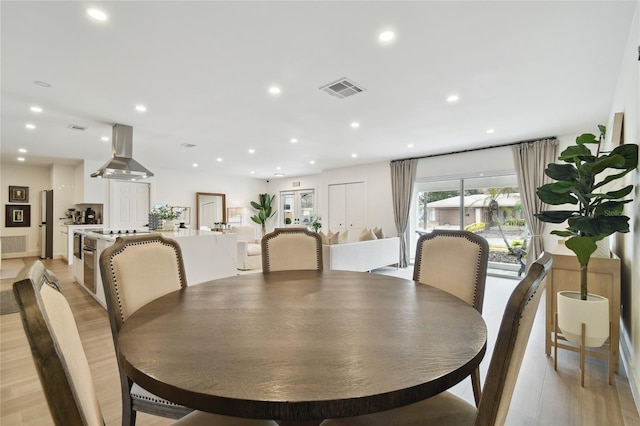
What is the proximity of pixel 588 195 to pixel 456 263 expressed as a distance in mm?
1279

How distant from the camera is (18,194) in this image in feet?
24.9

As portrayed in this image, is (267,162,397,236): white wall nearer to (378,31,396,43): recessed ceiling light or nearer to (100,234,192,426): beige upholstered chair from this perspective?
(378,31,396,43): recessed ceiling light

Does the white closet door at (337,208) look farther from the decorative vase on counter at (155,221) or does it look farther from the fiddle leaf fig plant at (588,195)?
the fiddle leaf fig plant at (588,195)

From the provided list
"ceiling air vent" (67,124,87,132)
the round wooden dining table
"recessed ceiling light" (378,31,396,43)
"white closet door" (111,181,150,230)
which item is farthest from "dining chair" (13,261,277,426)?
"white closet door" (111,181,150,230)

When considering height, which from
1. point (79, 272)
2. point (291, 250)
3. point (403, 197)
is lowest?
point (79, 272)

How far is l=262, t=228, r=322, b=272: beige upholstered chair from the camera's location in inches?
84.9

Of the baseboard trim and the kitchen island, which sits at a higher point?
the kitchen island

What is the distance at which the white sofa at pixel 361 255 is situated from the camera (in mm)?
4590

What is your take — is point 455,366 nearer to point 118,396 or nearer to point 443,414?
point 443,414

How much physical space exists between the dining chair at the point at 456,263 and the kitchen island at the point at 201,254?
281 cm

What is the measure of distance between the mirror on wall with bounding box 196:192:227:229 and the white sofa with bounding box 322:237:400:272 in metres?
5.60

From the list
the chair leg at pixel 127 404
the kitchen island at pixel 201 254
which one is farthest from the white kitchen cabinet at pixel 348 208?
the chair leg at pixel 127 404

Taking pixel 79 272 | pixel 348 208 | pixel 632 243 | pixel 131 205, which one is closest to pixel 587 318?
pixel 632 243

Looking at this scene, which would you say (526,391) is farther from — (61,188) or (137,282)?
(61,188)
